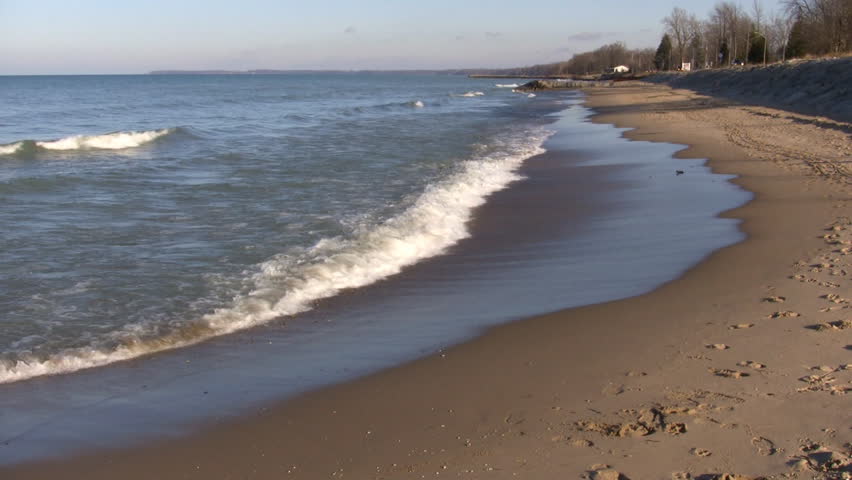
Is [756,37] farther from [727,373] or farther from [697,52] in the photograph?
[727,373]

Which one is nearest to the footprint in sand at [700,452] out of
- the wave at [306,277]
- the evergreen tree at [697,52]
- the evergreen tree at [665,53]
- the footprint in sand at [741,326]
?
the footprint in sand at [741,326]

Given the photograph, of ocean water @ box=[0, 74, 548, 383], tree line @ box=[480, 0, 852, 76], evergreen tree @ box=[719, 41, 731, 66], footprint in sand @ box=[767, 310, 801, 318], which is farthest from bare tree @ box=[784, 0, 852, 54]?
footprint in sand @ box=[767, 310, 801, 318]

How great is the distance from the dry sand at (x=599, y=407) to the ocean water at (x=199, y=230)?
195 cm

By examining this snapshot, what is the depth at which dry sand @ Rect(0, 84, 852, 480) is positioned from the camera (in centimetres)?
371

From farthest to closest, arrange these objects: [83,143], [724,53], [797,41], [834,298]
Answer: [724,53]
[797,41]
[83,143]
[834,298]

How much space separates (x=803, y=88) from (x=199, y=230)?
28305mm

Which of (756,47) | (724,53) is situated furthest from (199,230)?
(724,53)

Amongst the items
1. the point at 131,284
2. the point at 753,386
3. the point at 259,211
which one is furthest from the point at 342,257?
the point at 753,386

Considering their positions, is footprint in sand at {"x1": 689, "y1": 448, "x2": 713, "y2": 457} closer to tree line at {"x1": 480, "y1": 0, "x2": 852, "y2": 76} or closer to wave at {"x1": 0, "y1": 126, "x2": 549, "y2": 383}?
wave at {"x1": 0, "y1": 126, "x2": 549, "y2": 383}

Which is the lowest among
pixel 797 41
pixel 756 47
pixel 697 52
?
pixel 797 41

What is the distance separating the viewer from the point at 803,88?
29.9 m

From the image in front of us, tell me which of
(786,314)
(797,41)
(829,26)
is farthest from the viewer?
(797,41)

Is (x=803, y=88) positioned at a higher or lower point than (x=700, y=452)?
higher

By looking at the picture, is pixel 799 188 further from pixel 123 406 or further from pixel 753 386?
pixel 123 406
